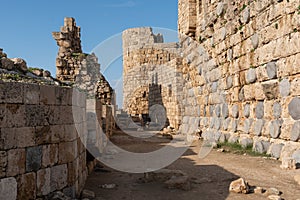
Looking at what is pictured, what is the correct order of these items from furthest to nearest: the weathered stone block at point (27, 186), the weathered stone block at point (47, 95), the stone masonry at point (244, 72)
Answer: the stone masonry at point (244, 72)
the weathered stone block at point (47, 95)
the weathered stone block at point (27, 186)

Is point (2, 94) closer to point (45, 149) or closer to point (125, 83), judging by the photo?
point (45, 149)

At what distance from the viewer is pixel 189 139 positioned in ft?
36.6

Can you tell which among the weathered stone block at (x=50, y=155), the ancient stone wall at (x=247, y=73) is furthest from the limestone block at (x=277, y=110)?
the weathered stone block at (x=50, y=155)

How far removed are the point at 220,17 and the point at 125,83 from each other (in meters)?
19.6

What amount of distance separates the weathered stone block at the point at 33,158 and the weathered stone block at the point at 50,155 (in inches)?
2.3

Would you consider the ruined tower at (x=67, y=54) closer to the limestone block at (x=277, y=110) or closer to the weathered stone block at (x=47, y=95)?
the limestone block at (x=277, y=110)

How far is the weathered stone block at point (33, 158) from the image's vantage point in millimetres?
3557

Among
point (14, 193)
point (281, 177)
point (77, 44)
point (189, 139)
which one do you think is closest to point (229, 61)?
point (189, 139)

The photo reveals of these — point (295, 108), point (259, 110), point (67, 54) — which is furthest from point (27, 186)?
point (67, 54)

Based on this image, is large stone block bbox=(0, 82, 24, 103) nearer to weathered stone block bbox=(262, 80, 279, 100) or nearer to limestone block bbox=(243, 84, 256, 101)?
weathered stone block bbox=(262, 80, 279, 100)

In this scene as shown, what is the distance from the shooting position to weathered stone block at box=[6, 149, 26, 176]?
3.38 meters

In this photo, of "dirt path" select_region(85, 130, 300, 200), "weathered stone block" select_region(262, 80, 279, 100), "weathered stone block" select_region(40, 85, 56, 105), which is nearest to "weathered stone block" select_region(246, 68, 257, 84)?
"weathered stone block" select_region(262, 80, 279, 100)

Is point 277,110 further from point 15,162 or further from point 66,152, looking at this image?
point 15,162

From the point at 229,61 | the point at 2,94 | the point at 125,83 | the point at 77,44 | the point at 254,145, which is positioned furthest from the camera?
the point at 125,83
